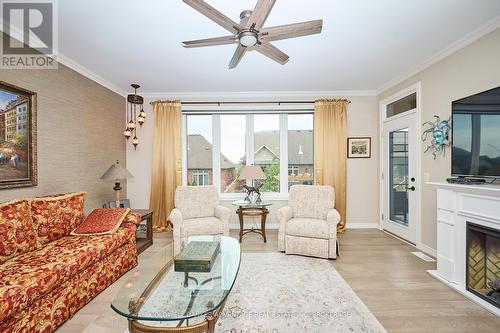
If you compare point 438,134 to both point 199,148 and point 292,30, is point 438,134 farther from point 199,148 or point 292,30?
point 199,148

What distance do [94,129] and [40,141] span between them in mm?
1003

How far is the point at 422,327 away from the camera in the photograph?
1.85 m

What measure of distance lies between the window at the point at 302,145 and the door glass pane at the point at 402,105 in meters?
1.39

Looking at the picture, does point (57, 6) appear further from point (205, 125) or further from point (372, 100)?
point (372, 100)

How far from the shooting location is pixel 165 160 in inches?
177

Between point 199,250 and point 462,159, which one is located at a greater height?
point 462,159

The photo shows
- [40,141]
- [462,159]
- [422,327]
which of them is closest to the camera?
[422,327]

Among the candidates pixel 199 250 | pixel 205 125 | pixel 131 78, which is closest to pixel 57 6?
pixel 131 78

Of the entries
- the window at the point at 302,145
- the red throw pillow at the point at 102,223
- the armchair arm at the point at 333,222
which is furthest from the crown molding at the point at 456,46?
the red throw pillow at the point at 102,223

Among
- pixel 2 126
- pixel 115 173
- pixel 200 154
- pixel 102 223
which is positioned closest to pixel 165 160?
pixel 200 154

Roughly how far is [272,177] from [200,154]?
1541 millimetres

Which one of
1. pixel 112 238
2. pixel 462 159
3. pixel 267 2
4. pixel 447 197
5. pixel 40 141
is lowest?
pixel 112 238

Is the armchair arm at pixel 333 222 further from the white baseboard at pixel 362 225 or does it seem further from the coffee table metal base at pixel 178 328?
the coffee table metal base at pixel 178 328

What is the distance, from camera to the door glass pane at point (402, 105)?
3706 mm
